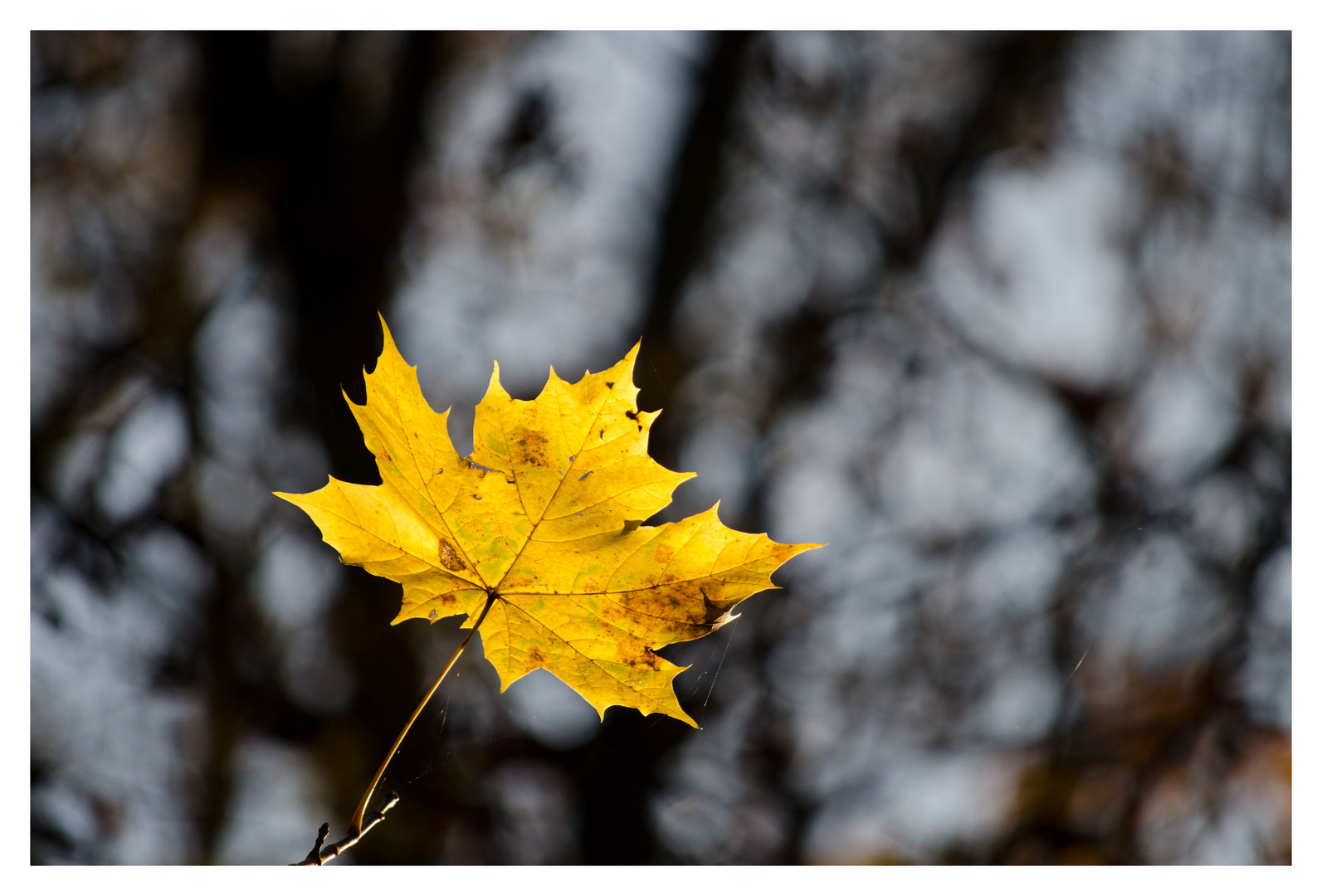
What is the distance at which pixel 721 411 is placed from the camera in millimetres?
686

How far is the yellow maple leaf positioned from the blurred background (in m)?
0.27

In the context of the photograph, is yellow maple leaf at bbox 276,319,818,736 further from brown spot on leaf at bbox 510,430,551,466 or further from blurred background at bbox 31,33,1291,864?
blurred background at bbox 31,33,1291,864

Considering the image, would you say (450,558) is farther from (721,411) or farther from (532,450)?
(721,411)

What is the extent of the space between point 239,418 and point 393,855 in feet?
1.66

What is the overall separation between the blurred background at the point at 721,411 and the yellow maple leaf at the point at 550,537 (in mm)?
265

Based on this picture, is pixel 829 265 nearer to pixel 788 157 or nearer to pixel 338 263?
pixel 788 157

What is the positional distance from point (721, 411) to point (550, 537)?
1.05 feet

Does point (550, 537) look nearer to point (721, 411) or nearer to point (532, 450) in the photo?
point (532, 450)

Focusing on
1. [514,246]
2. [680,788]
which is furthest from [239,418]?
[680,788]

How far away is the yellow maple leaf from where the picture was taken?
39cm

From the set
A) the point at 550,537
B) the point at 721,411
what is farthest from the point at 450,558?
the point at 721,411

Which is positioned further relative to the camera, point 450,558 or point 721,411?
point 721,411

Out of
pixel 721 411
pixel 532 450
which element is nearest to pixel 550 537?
Result: pixel 532 450

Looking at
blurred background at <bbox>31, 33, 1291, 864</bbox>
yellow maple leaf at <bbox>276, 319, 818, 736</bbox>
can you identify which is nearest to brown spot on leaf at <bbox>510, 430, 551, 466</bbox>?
yellow maple leaf at <bbox>276, 319, 818, 736</bbox>
